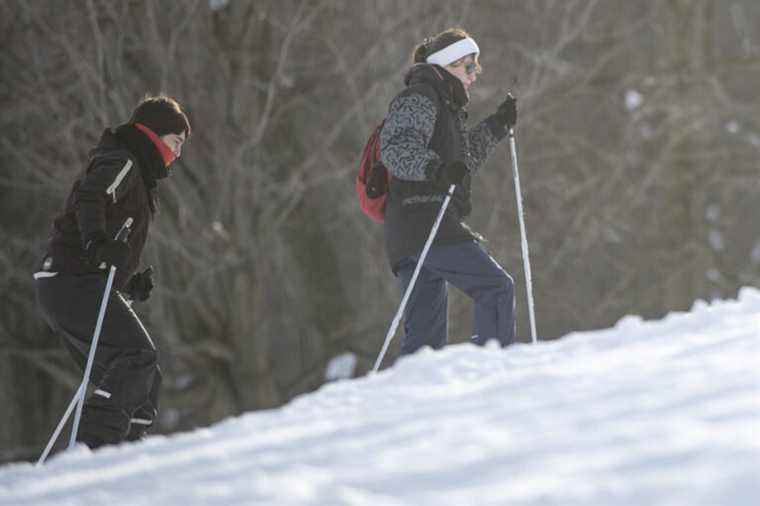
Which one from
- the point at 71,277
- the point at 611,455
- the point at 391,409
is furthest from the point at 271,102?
the point at 611,455

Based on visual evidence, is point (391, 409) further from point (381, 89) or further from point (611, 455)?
point (381, 89)

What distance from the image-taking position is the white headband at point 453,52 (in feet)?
18.9

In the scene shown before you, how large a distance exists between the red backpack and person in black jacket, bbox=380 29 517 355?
2.0 inches

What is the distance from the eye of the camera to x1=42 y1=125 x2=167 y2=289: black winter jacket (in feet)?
16.8

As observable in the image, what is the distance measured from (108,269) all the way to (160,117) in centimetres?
64

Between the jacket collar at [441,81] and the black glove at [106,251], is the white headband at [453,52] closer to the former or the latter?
the jacket collar at [441,81]

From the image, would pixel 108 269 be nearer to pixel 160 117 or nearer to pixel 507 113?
pixel 160 117

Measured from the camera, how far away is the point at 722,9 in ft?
Answer: 61.8

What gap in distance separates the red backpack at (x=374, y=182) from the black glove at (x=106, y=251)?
42.2 inches

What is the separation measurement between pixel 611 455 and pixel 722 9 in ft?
55.9

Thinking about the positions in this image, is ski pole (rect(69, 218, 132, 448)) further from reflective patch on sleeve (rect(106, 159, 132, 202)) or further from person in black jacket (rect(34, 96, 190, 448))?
reflective patch on sleeve (rect(106, 159, 132, 202))

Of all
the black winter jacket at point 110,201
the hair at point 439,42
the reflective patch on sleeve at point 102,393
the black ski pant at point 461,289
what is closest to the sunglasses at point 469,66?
the hair at point 439,42

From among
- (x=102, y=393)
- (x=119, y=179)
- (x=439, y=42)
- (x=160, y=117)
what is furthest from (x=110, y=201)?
(x=439, y=42)

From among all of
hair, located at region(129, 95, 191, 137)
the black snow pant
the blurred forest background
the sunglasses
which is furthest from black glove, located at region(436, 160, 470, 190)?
the blurred forest background
